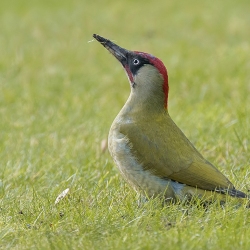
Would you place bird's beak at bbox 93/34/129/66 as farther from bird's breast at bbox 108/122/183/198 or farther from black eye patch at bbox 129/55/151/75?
bird's breast at bbox 108/122/183/198

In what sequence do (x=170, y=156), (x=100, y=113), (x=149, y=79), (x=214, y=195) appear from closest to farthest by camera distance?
(x=214, y=195)
(x=170, y=156)
(x=149, y=79)
(x=100, y=113)

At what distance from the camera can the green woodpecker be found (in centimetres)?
425

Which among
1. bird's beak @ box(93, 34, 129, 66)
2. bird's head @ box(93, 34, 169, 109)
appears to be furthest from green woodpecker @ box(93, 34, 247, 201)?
bird's beak @ box(93, 34, 129, 66)

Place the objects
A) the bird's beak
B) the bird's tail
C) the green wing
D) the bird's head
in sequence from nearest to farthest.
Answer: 1. the bird's tail
2. the green wing
3. the bird's head
4. the bird's beak

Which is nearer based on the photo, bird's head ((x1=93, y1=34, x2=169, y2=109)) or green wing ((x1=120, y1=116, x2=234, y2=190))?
Result: green wing ((x1=120, y1=116, x2=234, y2=190))

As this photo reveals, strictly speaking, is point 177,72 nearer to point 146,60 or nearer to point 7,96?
point 7,96

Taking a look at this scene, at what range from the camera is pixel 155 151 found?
436cm

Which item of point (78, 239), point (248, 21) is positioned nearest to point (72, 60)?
point (248, 21)

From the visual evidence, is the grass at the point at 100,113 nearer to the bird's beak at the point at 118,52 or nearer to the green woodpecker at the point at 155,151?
the green woodpecker at the point at 155,151

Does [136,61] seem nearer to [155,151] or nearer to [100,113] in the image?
[155,151]

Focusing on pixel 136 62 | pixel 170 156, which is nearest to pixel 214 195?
pixel 170 156

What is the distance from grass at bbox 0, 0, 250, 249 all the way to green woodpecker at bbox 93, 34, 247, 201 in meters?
0.18

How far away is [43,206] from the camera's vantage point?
4.13m

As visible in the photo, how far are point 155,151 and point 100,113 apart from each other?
318 centimetres
